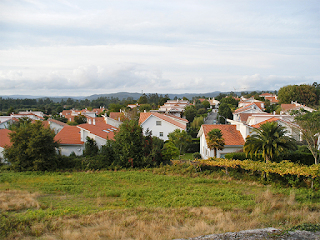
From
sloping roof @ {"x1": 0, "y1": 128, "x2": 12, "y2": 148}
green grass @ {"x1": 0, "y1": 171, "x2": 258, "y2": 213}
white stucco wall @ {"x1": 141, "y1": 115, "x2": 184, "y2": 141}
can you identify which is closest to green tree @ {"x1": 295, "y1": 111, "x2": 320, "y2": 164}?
green grass @ {"x1": 0, "y1": 171, "x2": 258, "y2": 213}

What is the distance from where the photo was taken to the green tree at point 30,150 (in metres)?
22.1

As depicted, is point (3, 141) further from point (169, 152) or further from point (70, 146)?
point (169, 152)

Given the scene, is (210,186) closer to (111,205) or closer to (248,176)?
(248,176)

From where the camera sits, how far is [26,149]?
22094 millimetres

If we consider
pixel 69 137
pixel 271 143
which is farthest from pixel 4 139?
pixel 271 143

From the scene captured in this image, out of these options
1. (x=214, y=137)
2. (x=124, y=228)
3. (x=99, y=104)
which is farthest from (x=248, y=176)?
(x=99, y=104)

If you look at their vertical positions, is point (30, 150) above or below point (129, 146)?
below

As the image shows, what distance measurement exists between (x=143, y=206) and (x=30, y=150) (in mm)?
15222

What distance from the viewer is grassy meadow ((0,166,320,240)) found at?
8.64 meters

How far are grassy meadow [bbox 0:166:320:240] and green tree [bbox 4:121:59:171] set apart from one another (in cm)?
283

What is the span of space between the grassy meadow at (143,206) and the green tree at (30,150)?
2827 millimetres

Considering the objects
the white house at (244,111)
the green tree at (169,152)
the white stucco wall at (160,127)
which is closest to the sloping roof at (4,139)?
the green tree at (169,152)

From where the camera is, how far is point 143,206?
11.8 m

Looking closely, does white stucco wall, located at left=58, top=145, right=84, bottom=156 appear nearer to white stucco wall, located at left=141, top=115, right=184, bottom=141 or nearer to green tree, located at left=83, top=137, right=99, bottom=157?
green tree, located at left=83, top=137, right=99, bottom=157
